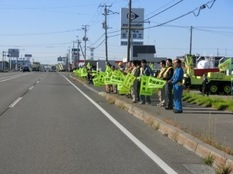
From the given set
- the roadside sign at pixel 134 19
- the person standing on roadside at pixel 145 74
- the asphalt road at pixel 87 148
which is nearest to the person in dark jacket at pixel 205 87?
the person standing on roadside at pixel 145 74

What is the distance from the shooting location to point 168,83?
15.7 meters

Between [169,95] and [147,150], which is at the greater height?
[169,95]

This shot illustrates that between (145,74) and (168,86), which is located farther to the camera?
(145,74)

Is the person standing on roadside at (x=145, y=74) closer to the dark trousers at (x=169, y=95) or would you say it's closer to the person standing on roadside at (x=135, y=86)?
the person standing on roadside at (x=135, y=86)

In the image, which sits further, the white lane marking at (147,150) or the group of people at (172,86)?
the group of people at (172,86)

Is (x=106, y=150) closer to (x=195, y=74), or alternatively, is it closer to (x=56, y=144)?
(x=56, y=144)

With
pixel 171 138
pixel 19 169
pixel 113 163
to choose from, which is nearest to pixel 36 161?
pixel 19 169

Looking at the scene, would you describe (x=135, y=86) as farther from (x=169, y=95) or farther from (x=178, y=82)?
(x=178, y=82)

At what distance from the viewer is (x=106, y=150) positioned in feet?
29.2

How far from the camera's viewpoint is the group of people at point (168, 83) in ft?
48.5

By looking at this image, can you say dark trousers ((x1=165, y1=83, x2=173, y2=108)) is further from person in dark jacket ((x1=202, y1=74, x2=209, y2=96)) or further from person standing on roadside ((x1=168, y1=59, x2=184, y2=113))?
person in dark jacket ((x1=202, y1=74, x2=209, y2=96))

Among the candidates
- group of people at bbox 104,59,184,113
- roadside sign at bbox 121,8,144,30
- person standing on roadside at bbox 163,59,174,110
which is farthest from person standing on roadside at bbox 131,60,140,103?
roadside sign at bbox 121,8,144,30

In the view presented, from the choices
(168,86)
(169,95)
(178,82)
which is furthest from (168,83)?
(178,82)

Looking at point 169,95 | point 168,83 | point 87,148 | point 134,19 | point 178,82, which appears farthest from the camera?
point 134,19
